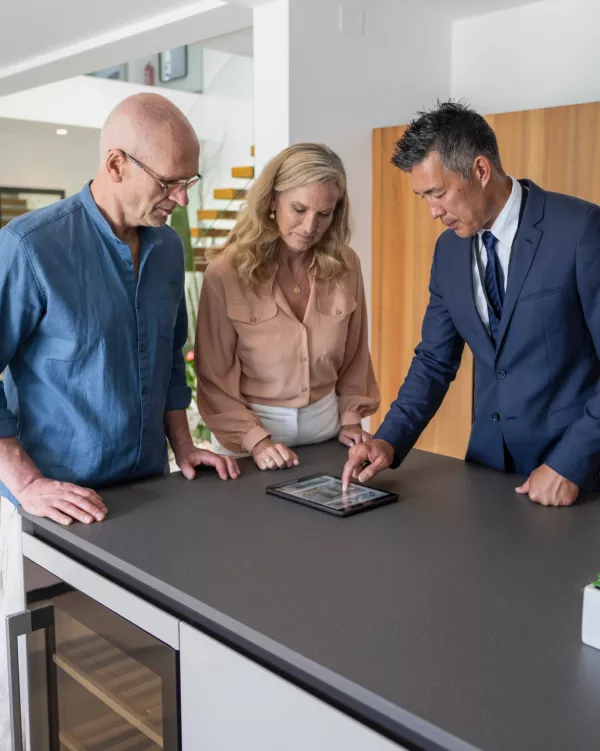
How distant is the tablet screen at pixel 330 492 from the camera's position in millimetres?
1693

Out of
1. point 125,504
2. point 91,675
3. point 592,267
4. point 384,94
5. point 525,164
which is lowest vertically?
point 91,675

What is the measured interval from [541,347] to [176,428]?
34.6 inches

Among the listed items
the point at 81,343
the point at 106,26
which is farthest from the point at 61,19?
the point at 81,343

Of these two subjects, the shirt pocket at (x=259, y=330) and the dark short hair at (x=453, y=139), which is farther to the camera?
the shirt pocket at (x=259, y=330)

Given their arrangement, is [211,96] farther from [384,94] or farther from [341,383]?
[341,383]

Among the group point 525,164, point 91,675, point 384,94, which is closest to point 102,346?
point 91,675

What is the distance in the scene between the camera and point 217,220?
262 inches

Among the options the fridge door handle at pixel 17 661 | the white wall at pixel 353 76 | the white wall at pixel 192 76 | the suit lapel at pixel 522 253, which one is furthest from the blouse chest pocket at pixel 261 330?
the white wall at pixel 192 76

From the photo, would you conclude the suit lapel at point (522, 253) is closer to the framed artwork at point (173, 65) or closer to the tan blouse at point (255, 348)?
the tan blouse at point (255, 348)

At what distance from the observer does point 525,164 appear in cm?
348

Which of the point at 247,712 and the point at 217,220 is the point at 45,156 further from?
the point at 247,712

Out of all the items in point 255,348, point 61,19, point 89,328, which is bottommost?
point 255,348

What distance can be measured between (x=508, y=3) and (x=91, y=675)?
3.69 metres

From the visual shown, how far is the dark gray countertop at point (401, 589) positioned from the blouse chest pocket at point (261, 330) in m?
0.40
